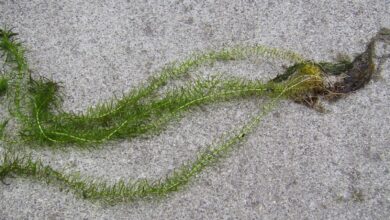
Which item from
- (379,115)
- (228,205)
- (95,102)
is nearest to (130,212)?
(228,205)

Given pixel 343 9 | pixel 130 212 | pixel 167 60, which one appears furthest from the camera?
pixel 343 9

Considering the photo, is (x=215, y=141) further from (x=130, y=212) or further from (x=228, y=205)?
(x=130, y=212)

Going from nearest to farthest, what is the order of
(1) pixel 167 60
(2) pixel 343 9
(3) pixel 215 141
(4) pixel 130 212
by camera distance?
1. (4) pixel 130 212
2. (3) pixel 215 141
3. (1) pixel 167 60
4. (2) pixel 343 9

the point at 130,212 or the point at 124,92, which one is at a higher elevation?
the point at 124,92

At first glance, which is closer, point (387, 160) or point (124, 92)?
point (387, 160)
